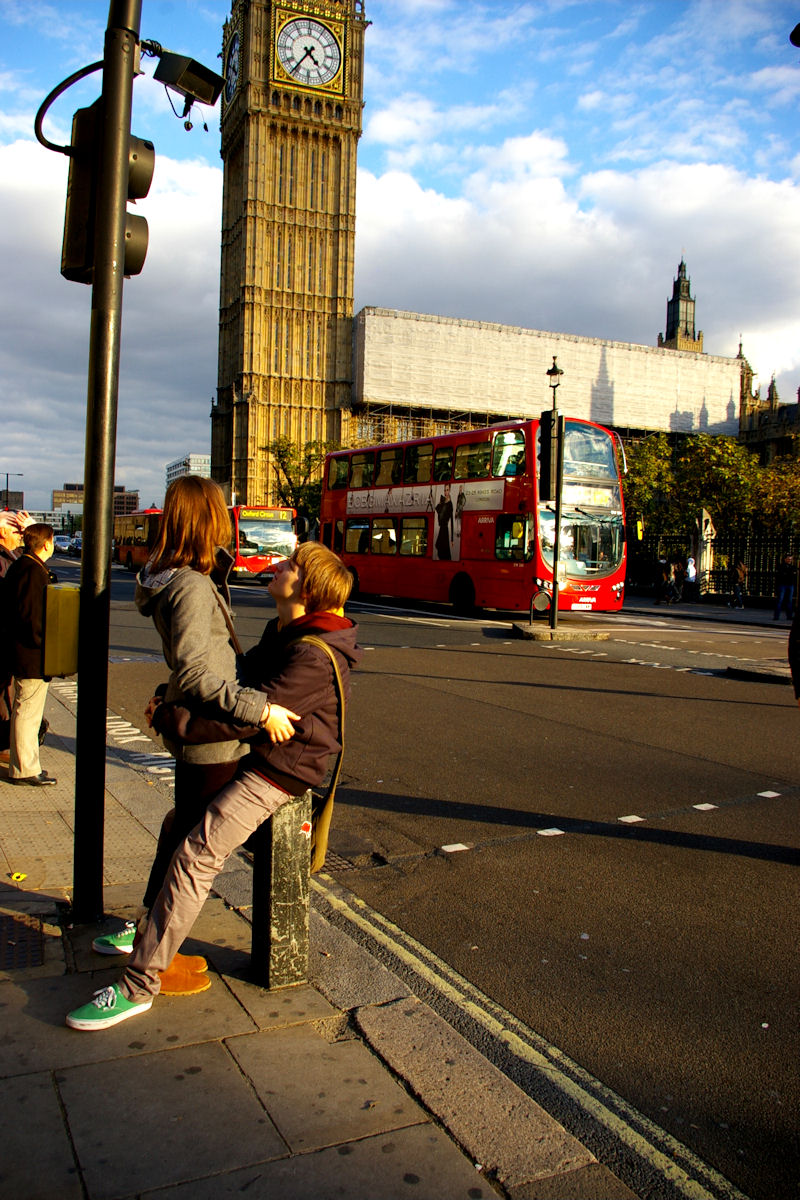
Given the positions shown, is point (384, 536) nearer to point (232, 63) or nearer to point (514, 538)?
point (514, 538)

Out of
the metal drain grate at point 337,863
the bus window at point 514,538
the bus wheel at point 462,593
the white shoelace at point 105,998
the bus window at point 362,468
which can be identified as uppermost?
the bus window at point 362,468

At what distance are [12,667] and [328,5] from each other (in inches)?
3412

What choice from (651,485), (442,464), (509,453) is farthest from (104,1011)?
(651,485)

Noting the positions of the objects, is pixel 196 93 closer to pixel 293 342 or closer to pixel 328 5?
pixel 293 342

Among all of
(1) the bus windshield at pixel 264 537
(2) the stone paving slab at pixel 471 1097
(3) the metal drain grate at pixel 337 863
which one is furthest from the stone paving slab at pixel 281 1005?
→ (1) the bus windshield at pixel 264 537

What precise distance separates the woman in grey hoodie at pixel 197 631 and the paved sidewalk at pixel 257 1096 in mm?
321

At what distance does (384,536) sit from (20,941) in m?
20.4

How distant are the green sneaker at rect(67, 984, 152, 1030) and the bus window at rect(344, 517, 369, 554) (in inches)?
853

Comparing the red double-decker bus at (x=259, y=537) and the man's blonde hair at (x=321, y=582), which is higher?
the red double-decker bus at (x=259, y=537)

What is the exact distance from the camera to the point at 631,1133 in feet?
7.95

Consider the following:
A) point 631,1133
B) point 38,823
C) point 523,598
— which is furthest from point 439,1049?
point 523,598

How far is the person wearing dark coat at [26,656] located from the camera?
5.45 m

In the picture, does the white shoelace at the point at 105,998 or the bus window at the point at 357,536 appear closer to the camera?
the white shoelace at the point at 105,998

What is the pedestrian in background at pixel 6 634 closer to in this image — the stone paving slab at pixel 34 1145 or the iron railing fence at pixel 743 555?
the stone paving slab at pixel 34 1145
